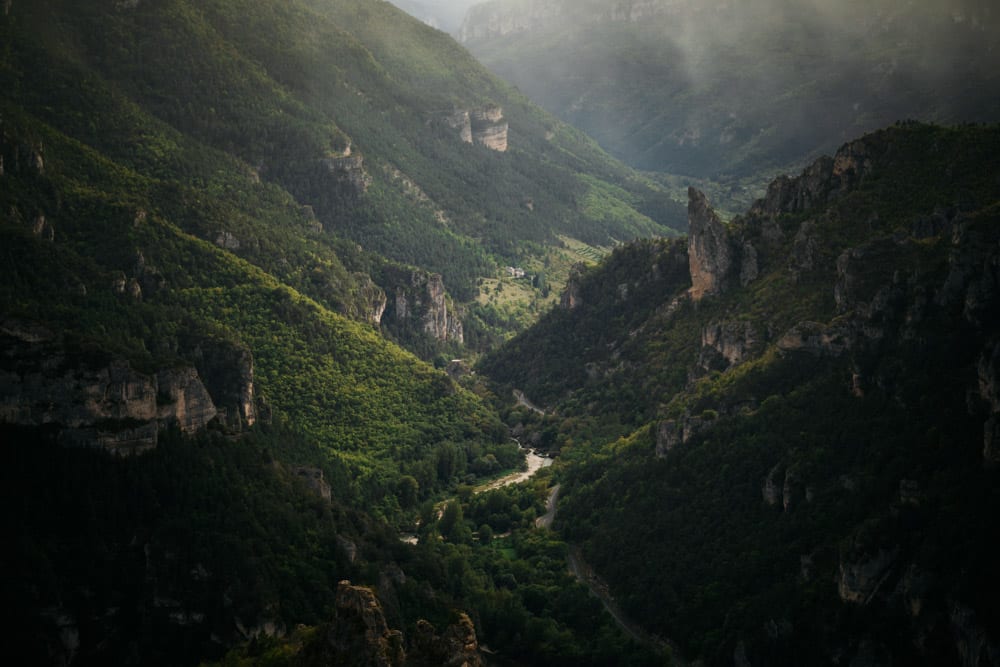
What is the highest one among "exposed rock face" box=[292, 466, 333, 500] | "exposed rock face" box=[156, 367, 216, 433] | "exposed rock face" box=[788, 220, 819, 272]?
"exposed rock face" box=[788, 220, 819, 272]

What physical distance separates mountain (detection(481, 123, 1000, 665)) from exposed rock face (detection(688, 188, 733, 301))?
0.23 metres

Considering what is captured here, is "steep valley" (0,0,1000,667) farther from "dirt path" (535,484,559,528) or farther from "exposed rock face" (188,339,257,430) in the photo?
"dirt path" (535,484,559,528)

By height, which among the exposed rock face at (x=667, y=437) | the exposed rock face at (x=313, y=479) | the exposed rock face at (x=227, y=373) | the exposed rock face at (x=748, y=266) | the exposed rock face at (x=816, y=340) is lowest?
the exposed rock face at (x=313, y=479)

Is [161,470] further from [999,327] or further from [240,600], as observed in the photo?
[999,327]

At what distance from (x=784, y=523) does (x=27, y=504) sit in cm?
4635

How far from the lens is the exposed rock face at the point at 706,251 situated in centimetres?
12631

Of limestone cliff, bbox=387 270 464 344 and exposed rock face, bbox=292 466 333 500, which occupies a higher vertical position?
limestone cliff, bbox=387 270 464 344

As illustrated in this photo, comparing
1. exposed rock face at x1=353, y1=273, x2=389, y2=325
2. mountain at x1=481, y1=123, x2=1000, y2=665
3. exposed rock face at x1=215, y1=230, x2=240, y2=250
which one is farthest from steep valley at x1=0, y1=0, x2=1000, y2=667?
exposed rock face at x1=353, y1=273, x2=389, y2=325

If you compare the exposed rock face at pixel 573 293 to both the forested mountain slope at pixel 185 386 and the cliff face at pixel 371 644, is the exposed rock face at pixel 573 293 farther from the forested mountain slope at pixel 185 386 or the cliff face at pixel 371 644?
the cliff face at pixel 371 644

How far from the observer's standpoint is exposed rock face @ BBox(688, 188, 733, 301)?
126 meters

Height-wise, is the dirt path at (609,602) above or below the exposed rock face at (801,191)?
below

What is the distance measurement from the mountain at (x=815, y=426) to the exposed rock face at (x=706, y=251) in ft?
0.77

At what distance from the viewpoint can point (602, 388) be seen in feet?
445

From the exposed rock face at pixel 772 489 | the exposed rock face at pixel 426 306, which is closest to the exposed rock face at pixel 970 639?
the exposed rock face at pixel 772 489
